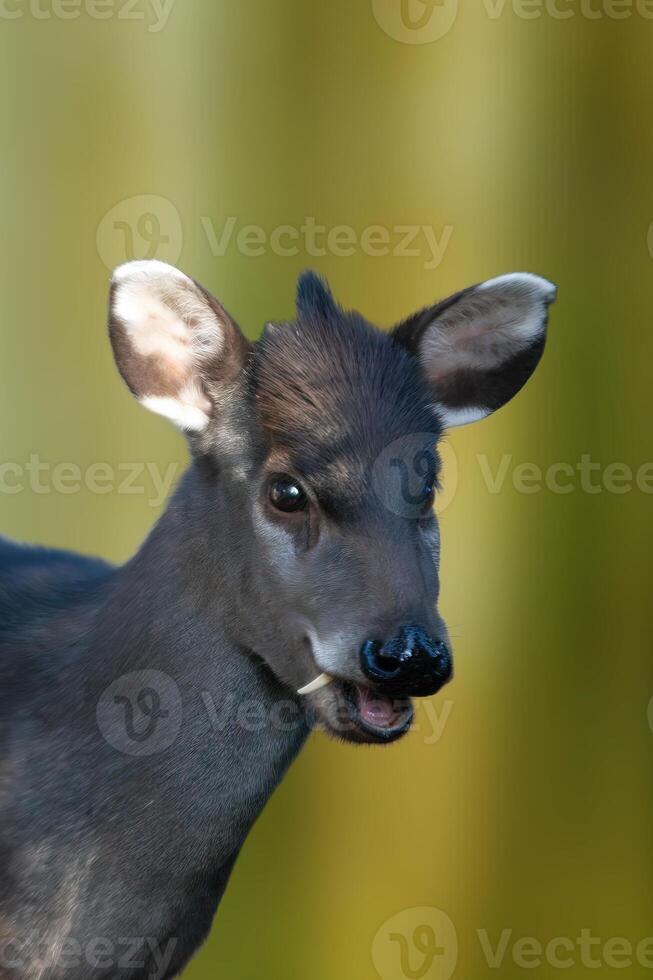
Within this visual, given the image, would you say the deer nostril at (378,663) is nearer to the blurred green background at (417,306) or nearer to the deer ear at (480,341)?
the deer ear at (480,341)

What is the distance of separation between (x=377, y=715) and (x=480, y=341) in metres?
0.70

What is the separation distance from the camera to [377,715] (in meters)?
1.77

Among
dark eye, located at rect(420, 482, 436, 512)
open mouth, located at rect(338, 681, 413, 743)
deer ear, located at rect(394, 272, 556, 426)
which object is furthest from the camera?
deer ear, located at rect(394, 272, 556, 426)

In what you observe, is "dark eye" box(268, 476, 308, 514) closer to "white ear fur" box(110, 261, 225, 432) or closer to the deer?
the deer

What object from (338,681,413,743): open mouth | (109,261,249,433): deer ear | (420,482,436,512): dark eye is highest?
(109,261,249,433): deer ear

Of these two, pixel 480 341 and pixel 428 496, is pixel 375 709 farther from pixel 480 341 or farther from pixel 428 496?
pixel 480 341

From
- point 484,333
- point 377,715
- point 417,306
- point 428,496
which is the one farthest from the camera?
point 417,306

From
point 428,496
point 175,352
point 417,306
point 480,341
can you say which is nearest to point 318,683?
point 428,496

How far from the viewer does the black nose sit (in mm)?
1634

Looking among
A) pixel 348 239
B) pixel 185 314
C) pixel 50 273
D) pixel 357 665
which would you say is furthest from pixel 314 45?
pixel 357 665

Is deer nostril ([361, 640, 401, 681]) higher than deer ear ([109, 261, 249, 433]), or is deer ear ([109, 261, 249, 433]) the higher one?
deer ear ([109, 261, 249, 433])

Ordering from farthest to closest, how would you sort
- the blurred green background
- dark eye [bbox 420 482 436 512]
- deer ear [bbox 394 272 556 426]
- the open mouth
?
the blurred green background < deer ear [bbox 394 272 556 426] < dark eye [bbox 420 482 436 512] < the open mouth

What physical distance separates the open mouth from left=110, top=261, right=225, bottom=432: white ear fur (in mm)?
504

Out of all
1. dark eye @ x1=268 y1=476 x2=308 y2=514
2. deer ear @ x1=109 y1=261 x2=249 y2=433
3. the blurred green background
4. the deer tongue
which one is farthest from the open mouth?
the blurred green background
